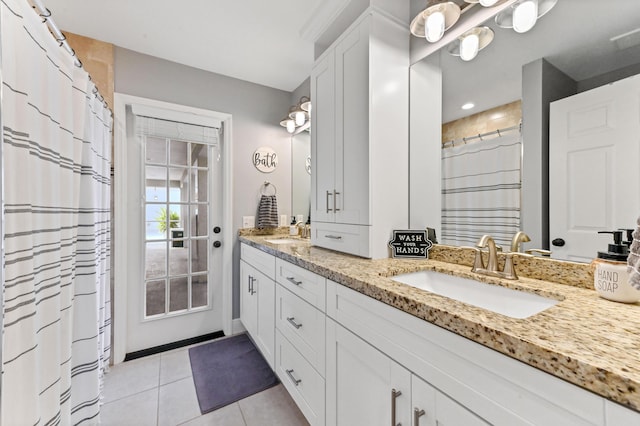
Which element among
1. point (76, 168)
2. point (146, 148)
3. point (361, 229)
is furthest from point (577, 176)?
point (146, 148)

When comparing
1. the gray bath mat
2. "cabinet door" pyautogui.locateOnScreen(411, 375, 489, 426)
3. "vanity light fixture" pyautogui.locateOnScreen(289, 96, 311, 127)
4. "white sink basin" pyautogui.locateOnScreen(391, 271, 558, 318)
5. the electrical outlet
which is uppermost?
"vanity light fixture" pyautogui.locateOnScreen(289, 96, 311, 127)

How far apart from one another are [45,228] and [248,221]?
1.73 meters

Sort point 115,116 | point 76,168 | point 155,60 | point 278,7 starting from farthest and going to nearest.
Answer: point 155,60, point 115,116, point 278,7, point 76,168

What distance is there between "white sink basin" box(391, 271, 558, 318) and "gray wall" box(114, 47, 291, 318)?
1844 millimetres

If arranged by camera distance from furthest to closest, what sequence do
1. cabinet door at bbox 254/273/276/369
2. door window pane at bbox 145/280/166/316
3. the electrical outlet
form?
the electrical outlet < door window pane at bbox 145/280/166/316 < cabinet door at bbox 254/273/276/369

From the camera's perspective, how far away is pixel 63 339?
3.40ft

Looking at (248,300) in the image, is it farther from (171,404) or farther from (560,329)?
(560,329)

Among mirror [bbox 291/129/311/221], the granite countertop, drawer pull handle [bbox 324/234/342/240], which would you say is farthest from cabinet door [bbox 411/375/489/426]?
mirror [bbox 291/129/311/221]

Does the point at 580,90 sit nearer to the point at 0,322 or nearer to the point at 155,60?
the point at 0,322

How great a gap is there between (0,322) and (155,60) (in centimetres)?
228

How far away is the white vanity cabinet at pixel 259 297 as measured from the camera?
70.3 inches

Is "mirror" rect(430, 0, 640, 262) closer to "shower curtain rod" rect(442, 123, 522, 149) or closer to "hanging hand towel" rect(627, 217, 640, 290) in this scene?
"shower curtain rod" rect(442, 123, 522, 149)

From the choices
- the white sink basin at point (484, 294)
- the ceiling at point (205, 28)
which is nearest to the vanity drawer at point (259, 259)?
the white sink basin at point (484, 294)

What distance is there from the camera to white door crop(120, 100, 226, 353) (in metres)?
2.20
